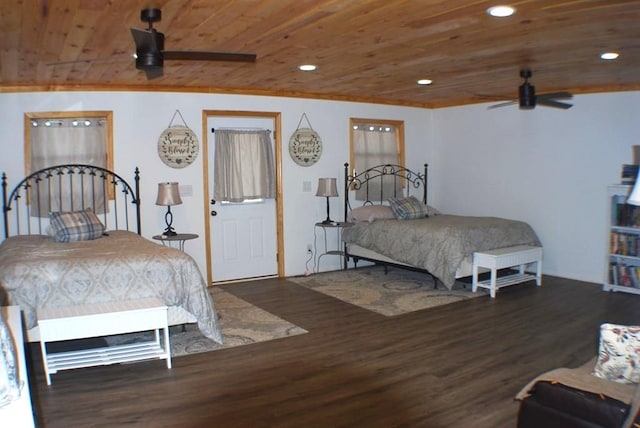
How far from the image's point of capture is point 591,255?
6.45 metres

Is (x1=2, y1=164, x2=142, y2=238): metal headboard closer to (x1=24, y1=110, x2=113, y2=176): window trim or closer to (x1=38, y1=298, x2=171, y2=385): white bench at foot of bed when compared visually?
(x1=24, y1=110, x2=113, y2=176): window trim

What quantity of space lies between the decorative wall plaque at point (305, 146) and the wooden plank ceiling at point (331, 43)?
30.3 inches

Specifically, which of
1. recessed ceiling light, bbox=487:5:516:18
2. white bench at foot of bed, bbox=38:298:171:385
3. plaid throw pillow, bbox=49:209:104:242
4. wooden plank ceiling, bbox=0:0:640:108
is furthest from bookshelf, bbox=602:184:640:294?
plaid throw pillow, bbox=49:209:104:242

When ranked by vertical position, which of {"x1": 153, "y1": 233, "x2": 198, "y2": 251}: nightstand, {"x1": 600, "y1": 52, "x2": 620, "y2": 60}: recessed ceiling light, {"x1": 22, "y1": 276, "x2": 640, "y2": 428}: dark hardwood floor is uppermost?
{"x1": 600, "y1": 52, "x2": 620, "y2": 60}: recessed ceiling light

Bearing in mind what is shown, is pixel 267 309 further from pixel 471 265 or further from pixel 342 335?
pixel 471 265

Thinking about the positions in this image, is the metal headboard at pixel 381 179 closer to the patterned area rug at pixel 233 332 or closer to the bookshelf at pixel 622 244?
the patterned area rug at pixel 233 332

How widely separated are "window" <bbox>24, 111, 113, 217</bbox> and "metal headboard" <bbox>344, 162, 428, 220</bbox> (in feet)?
10.1

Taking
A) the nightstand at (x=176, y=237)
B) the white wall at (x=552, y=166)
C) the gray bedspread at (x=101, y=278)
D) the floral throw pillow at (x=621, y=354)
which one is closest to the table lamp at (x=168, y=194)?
the nightstand at (x=176, y=237)

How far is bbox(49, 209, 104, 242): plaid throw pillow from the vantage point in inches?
197

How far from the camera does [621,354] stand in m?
2.35

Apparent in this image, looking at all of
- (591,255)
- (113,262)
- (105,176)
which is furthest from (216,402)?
(591,255)

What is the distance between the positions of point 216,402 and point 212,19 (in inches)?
93.0

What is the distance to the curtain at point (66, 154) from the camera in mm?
5672

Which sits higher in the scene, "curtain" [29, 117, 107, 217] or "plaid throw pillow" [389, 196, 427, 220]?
"curtain" [29, 117, 107, 217]
